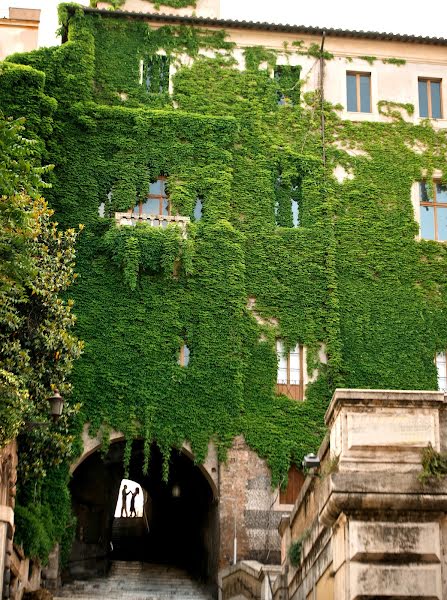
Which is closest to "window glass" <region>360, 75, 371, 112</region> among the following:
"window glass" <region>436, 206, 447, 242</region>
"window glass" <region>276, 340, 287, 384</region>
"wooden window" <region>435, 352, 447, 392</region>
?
"window glass" <region>436, 206, 447, 242</region>

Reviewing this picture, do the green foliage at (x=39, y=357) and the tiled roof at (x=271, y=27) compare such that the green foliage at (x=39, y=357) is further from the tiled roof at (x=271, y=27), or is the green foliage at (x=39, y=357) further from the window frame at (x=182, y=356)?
the tiled roof at (x=271, y=27)

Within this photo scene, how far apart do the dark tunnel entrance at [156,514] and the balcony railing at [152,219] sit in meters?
6.54

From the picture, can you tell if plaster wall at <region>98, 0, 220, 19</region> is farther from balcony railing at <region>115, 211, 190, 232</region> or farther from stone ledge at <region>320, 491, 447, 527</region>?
stone ledge at <region>320, 491, 447, 527</region>

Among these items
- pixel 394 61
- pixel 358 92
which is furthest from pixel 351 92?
pixel 394 61

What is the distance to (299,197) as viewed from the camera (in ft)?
105

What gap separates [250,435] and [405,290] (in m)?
6.69

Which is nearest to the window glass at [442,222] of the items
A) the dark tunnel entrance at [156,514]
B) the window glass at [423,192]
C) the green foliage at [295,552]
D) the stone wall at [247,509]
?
the window glass at [423,192]

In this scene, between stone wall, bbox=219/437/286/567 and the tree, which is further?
stone wall, bbox=219/437/286/567

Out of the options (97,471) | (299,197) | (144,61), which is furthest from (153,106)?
(97,471)

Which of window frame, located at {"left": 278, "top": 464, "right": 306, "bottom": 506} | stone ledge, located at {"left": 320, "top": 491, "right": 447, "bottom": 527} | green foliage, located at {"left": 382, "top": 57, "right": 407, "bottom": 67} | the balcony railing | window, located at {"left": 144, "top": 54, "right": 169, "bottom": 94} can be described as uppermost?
green foliage, located at {"left": 382, "top": 57, "right": 407, "bottom": 67}

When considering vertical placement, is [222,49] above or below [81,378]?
above

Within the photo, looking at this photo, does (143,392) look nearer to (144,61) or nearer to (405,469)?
(144,61)

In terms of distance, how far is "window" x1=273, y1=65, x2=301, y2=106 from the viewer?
33.1 meters

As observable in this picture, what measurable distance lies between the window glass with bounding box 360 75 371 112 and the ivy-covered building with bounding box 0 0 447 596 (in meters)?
0.05
